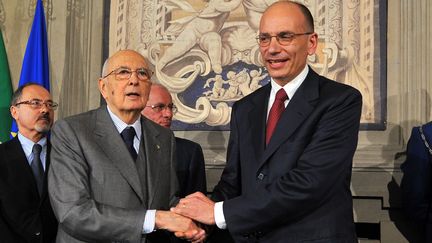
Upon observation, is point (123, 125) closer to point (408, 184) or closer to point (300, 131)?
point (300, 131)

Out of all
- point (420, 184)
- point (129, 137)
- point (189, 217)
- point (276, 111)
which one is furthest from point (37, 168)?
point (420, 184)

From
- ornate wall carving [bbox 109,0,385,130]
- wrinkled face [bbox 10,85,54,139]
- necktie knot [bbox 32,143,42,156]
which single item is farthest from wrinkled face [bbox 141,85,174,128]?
necktie knot [bbox 32,143,42,156]

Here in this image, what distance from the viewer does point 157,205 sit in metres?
2.42

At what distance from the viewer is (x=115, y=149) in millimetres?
2371

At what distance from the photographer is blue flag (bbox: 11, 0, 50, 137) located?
4496 mm

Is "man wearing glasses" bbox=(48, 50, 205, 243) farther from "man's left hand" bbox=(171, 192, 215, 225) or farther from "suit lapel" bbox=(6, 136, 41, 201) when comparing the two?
"suit lapel" bbox=(6, 136, 41, 201)

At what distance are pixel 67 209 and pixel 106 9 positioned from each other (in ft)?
8.52

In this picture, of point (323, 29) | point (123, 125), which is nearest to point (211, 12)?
point (323, 29)

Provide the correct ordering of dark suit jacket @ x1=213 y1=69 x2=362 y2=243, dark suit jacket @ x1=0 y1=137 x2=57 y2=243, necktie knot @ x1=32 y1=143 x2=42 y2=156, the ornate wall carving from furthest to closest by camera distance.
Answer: the ornate wall carving < necktie knot @ x1=32 y1=143 x2=42 y2=156 < dark suit jacket @ x1=0 y1=137 x2=57 y2=243 < dark suit jacket @ x1=213 y1=69 x2=362 y2=243

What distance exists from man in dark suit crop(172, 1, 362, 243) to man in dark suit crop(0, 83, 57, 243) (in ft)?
3.17

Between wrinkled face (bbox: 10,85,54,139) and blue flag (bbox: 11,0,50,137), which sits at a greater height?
blue flag (bbox: 11,0,50,137)

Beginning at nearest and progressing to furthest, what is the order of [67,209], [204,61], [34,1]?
[67,209] → [204,61] → [34,1]

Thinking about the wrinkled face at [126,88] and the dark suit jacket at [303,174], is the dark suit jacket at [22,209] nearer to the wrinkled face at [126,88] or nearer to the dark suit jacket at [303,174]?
the wrinkled face at [126,88]

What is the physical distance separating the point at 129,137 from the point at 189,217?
1.32 feet
